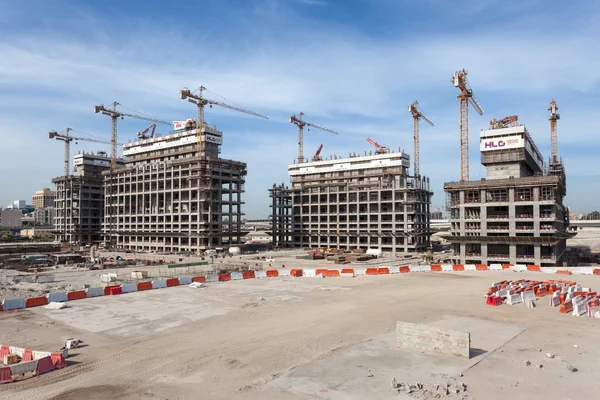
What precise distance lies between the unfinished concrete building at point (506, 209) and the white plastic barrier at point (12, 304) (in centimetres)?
7614

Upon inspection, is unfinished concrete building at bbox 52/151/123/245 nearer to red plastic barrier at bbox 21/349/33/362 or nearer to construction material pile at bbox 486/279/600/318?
red plastic barrier at bbox 21/349/33/362

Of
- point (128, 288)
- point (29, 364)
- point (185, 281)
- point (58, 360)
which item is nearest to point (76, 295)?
point (128, 288)

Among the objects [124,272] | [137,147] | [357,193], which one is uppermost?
[137,147]

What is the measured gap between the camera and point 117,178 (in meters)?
159

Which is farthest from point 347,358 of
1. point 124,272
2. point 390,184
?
point 390,184

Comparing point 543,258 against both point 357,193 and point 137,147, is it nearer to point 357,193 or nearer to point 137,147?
point 357,193

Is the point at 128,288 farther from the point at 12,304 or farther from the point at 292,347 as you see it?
the point at 292,347

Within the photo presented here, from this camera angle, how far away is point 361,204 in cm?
13900

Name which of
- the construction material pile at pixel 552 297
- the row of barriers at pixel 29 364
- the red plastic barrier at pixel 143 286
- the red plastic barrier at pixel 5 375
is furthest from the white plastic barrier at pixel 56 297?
the construction material pile at pixel 552 297

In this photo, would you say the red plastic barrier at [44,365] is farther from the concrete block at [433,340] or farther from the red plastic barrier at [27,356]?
the concrete block at [433,340]

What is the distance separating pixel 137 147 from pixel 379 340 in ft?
472

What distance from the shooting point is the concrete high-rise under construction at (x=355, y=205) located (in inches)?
5079

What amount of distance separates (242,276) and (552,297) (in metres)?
44.1

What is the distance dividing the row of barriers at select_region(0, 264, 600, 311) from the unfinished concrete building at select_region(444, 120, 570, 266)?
729 centimetres
